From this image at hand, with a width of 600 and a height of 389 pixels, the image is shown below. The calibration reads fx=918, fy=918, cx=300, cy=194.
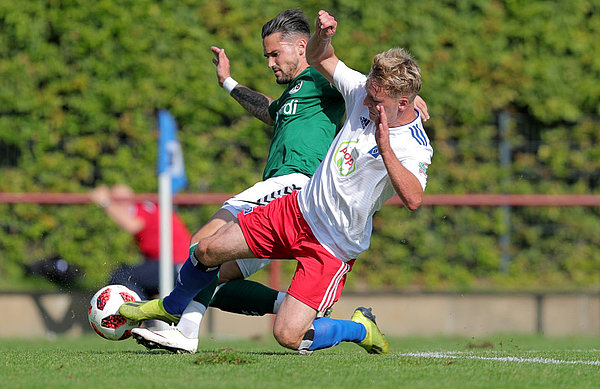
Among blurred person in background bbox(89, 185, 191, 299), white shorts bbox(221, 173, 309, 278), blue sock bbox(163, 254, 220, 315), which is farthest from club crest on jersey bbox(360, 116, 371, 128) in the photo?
blurred person in background bbox(89, 185, 191, 299)

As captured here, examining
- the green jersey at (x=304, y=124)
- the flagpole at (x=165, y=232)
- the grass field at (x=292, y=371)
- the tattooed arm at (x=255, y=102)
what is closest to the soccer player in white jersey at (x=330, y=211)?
the grass field at (x=292, y=371)

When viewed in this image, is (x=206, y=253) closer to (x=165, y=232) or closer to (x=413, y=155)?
(x=413, y=155)

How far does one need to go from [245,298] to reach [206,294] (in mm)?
349

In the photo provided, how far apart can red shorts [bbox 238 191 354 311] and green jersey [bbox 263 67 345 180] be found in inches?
18.7

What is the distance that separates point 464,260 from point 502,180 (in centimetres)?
97

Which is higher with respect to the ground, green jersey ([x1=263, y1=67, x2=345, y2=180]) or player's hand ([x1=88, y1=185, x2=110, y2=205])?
green jersey ([x1=263, y1=67, x2=345, y2=180])

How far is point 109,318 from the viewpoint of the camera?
5.39 meters

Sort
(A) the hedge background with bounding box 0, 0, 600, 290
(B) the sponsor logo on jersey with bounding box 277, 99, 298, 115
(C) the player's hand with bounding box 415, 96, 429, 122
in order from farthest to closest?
(A) the hedge background with bounding box 0, 0, 600, 290, (B) the sponsor logo on jersey with bounding box 277, 99, 298, 115, (C) the player's hand with bounding box 415, 96, 429, 122

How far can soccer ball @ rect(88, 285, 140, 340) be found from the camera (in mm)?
5387

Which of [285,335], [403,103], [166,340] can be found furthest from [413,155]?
[166,340]

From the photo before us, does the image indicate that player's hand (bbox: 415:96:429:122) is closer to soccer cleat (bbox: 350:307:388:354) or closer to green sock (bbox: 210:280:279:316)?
soccer cleat (bbox: 350:307:388:354)

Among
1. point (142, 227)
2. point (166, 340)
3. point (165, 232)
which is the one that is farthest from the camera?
point (142, 227)

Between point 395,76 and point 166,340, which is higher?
point 395,76

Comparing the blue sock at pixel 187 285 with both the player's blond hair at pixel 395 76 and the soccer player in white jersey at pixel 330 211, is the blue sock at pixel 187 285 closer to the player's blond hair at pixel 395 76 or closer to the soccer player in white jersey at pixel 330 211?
the soccer player in white jersey at pixel 330 211
